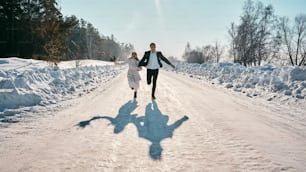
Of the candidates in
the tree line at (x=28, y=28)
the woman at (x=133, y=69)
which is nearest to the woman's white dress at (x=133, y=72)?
the woman at (x=133, y=69)

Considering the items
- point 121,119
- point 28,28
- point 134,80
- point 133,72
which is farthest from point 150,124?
point 28,28

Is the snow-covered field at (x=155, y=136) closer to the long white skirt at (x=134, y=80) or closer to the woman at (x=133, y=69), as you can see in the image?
the long white skirt at (x=134, y=80)

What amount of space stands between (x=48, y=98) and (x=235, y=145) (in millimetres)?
6879

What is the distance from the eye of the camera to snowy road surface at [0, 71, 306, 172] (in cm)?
327

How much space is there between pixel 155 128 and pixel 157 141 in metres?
0.85

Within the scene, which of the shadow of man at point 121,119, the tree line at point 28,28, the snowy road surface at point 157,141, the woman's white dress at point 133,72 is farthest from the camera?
the tree line at point 28,28

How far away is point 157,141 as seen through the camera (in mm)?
4215

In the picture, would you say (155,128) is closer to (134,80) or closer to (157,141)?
(157,141)

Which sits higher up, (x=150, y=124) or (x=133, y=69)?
(x=133, y=69)

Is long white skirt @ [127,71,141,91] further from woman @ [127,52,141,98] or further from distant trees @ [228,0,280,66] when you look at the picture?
distant trees @ [228,0,280,66]

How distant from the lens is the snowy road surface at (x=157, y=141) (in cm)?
327

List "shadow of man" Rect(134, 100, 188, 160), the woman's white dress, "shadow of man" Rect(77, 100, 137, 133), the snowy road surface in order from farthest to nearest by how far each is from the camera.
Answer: the woman's white dress → "shadow of man" Rect(77, 100, 137, 133) → "shadow of man" Rect(134, 100, 188, 160) → the snowy road surface

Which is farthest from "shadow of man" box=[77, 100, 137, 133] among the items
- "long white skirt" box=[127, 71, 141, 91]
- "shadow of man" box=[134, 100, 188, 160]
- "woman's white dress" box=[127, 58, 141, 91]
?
"woman's white dress" box=[127, 58, 141, 91]

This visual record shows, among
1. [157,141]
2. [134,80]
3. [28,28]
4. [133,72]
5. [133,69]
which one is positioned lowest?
[157,141]
